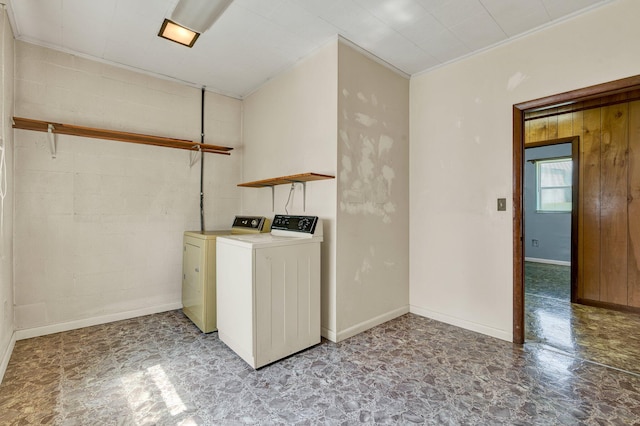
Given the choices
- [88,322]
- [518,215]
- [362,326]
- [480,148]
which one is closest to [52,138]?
[88,322]

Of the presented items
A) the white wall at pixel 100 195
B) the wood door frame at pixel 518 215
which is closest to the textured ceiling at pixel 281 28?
the white wall at pixel 100 195

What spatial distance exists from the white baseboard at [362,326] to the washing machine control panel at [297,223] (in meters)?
0.94

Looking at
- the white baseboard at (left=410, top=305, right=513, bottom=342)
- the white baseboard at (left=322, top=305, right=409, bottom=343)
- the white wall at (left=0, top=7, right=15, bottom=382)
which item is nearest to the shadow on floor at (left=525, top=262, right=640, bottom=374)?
the white baseboard at (left=410, top=305, right=513, bottom=342)

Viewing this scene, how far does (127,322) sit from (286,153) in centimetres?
235

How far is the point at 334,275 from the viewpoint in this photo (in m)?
2.63

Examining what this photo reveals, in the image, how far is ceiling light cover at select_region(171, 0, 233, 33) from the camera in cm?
192

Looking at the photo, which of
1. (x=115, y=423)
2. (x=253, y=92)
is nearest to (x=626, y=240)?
(x=253, y=92)

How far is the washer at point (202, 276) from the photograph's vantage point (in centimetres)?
279

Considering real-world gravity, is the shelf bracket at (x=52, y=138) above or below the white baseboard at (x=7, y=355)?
above

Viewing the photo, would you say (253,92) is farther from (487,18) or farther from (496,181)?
(496,181)

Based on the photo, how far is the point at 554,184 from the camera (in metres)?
6.32

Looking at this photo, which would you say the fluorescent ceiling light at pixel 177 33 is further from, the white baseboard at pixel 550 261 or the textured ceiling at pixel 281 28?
the white baseboard at pixel 550 261

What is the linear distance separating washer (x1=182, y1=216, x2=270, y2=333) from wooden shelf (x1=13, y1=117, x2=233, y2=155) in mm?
1001

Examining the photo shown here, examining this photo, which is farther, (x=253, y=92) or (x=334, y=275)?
(x=253, y=92)
